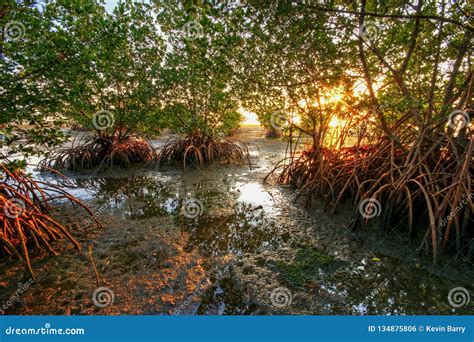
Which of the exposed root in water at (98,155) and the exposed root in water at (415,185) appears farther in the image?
the exposed root in water at (98,155)

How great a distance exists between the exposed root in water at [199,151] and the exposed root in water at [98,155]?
1.01m

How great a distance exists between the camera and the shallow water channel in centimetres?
221

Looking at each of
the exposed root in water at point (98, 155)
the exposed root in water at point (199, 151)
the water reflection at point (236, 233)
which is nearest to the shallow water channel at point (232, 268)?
the water reflection at point (236, 233)

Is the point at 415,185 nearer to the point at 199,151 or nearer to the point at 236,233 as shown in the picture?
the point at 236,233

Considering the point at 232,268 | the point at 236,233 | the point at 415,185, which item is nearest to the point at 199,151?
the point at 236,233

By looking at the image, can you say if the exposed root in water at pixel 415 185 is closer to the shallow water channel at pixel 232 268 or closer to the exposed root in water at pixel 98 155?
the shallow water channel at pixel 232 268

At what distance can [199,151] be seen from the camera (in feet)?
26.8

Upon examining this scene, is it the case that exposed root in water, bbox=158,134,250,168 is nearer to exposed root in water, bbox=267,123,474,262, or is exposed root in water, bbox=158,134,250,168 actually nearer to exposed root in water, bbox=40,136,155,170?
exposed root in water, bbox=40,136,155,170

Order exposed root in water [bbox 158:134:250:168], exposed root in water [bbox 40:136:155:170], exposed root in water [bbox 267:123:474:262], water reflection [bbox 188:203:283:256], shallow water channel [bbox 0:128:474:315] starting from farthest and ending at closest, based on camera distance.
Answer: exposed root in water [bbox 158:134:250:168] → exposed root in water [bbox 40:136:155:170] → water reflection [bbox 188:203:283:256] → exposed root in water [bbox 267:123:474:262] → shallow water channel [bbox 0:128:474:315]

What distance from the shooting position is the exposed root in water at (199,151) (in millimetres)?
8325

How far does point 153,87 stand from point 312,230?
5890 millimetres

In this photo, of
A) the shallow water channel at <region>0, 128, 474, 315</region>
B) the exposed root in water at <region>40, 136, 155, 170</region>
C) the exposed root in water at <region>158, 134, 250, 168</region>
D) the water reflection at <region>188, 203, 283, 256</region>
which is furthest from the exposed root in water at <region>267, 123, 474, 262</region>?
the exposed root in water at <region>40, 136, 155, 170</region>

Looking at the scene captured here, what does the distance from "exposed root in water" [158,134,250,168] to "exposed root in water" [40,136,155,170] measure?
101 centimetres

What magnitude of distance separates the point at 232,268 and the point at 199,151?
5.79m
